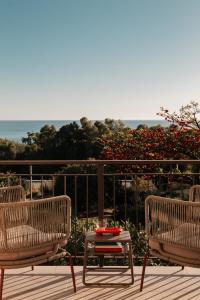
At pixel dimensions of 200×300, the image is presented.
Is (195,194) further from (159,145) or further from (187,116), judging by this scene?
(187,116)

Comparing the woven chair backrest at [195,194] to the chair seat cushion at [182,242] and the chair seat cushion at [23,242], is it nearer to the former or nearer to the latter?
the chair seat cushion at [182,242]

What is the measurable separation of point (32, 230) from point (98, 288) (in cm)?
88

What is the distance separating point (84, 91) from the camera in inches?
1125

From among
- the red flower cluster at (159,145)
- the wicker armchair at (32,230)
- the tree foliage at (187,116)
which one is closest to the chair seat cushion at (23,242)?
the wicker armchair at (32,230)

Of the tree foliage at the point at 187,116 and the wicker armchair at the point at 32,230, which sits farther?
the tree foliage at the point at 187,116

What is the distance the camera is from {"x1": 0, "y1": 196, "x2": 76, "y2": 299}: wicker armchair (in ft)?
8.95

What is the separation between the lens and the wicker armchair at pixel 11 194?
3.77 m

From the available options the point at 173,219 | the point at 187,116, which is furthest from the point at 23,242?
the point at 187,116

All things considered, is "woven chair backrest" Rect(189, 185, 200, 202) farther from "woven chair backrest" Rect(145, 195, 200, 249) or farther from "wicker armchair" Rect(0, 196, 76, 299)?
"wicker armchair" Rect(0, 196, 76, 299)

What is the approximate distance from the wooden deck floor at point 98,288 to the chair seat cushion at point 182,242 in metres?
0.54

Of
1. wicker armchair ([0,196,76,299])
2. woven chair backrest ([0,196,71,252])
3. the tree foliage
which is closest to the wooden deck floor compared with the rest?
wicker armchair ([0,196,76,299])

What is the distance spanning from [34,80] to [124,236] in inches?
838

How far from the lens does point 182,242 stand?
8.90 feet

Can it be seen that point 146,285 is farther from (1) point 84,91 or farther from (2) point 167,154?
(1) point 84,91
